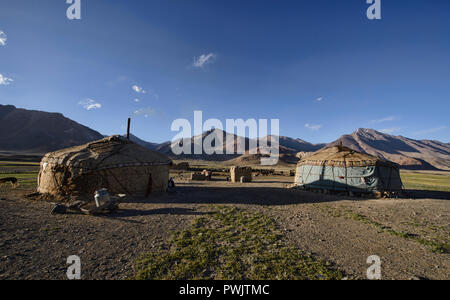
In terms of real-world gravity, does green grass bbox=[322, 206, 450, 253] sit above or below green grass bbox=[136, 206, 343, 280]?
below

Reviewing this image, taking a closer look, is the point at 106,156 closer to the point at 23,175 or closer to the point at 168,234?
the point at 168,234

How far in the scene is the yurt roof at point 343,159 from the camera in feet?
51.9

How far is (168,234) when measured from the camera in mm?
6500

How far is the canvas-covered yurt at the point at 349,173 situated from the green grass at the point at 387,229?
268 inches

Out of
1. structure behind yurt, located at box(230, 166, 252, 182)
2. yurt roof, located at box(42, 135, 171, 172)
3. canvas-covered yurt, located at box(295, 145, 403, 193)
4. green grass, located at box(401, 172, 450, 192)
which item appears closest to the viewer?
yurt roof, located at box(42, 135, 171, 172)

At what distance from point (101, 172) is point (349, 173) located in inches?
780

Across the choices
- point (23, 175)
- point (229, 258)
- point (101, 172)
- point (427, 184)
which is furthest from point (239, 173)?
point (23, 175)

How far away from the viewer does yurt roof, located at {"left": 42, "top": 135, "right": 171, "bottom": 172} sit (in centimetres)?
1241

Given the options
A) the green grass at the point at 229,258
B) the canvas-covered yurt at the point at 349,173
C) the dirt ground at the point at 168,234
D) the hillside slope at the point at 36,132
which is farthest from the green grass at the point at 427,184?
the hillside slope at the point at 36,132

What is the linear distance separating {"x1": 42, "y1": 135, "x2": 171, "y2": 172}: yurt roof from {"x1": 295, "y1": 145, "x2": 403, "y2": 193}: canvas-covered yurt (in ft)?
46.1

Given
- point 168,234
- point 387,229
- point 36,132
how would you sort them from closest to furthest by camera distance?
point 168,234
point 387,229
point 36,132

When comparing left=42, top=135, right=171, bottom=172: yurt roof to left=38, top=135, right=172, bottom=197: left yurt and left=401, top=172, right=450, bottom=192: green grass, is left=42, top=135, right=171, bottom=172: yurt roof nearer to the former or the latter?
left=38, top=135, right=172, bottom=197: left yurt

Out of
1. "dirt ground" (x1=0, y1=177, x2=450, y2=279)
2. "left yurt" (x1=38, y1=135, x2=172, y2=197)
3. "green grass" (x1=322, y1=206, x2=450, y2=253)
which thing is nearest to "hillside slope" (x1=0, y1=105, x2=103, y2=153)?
"left yurt" (x1=38, y1=135, x2=172, y2=197)

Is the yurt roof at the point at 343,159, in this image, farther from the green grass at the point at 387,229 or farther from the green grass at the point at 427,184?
the green grass at the point at 427,184
